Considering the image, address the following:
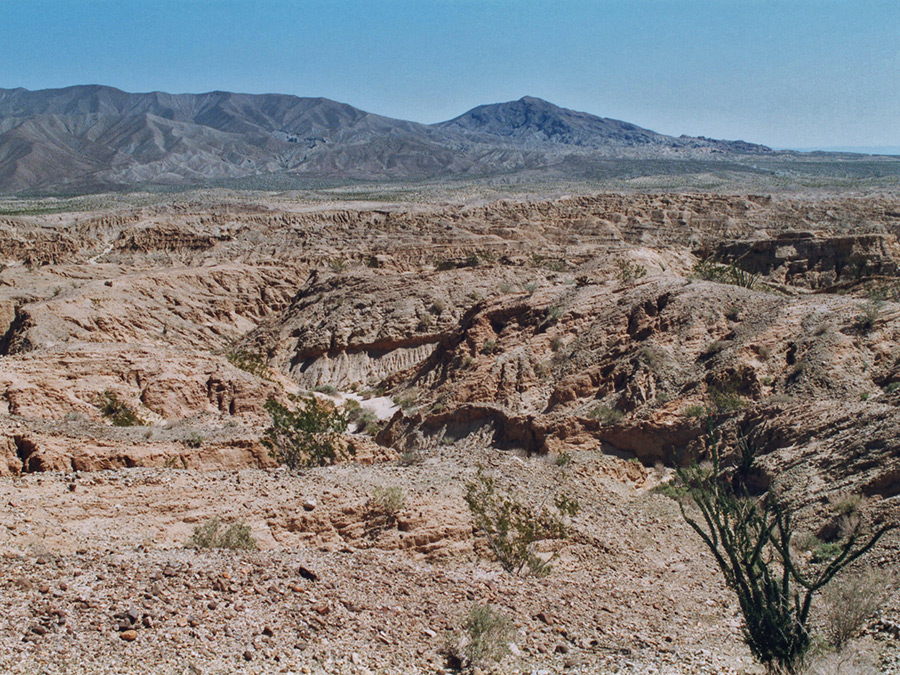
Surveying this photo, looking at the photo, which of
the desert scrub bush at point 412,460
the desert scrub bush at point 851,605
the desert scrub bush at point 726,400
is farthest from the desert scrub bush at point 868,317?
the desert scrub bush at point 412,460

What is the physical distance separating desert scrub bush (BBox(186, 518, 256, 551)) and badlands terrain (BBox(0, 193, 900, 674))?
1.06ft

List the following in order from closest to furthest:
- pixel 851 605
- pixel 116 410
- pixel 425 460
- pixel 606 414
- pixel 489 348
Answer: pixel 851 605 < pixel 425 460 < pixel 606 414 < pixel 116 410 < pixel 489 348

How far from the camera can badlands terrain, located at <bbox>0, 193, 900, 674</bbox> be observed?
21.9 ft

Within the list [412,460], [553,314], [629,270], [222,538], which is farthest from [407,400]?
[222,538]

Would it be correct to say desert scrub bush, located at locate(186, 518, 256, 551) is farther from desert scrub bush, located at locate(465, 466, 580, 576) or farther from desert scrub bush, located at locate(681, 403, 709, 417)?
desert scrub bush, located at locate(681, 403, 709, 417)

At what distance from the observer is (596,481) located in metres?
12.4

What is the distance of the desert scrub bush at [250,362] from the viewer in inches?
924

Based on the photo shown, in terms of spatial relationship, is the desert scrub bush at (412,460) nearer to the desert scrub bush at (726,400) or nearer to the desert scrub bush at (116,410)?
the desert scrub bush at (726,400)

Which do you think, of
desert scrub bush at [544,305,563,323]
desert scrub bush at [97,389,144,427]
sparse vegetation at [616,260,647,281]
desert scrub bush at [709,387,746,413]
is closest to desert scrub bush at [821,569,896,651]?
desert scrub bush at [709,387,746,413]

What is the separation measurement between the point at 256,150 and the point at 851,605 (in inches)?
6322

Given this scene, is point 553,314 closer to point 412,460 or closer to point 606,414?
point 606,414

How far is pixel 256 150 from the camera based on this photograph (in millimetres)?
156875

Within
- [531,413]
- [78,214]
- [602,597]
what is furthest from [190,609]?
[78,214]

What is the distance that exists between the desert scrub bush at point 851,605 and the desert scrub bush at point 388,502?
4.66 m
